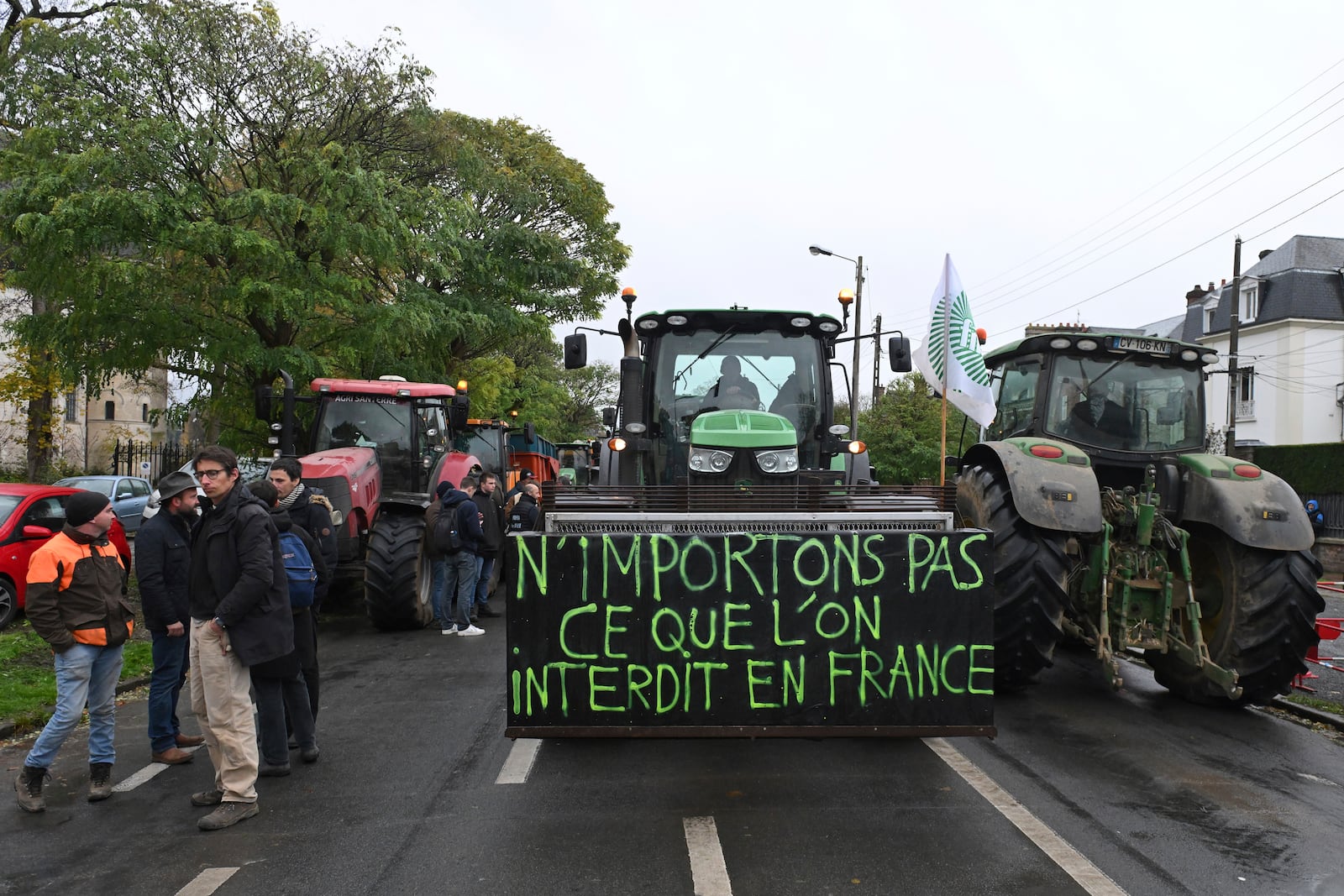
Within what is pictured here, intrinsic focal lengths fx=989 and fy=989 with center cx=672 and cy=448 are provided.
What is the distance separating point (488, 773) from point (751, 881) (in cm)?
211

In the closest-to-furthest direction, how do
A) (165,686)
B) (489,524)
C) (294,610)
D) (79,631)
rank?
(79,631), (165,686), (294,610), (489,524)

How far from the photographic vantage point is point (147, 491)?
21641 millimetres

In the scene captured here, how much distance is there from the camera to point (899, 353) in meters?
8.82

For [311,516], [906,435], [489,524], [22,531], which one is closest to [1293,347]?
[906,435]

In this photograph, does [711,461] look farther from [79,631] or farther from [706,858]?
[79,631]

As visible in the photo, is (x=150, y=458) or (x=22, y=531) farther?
(x=150, y=458)

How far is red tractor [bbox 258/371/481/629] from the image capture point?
1065cm

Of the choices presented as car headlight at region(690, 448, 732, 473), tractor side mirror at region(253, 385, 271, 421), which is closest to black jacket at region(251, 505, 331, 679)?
car headlight at region(690, 448, 732, 473)

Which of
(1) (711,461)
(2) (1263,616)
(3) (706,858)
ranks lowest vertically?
(3) (706,858)

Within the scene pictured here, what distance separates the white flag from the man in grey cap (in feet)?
20.5

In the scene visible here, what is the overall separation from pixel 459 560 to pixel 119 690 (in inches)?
142

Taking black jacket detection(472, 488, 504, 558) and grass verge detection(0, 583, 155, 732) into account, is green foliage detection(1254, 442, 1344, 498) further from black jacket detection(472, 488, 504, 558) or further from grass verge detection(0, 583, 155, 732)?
grass verge detection(0, 583, 155, 732)

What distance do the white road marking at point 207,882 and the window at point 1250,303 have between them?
149ft

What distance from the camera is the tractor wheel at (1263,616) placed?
6875mm
